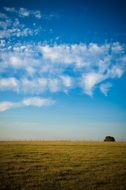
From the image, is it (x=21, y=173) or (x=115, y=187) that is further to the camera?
(x=21, y=173)

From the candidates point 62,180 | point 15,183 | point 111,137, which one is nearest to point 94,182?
point 62,180

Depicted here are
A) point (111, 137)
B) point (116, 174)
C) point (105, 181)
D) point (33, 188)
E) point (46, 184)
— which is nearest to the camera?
point (33, 188)

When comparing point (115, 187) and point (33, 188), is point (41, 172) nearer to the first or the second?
point (33, 188)

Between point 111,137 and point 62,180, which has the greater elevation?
point 111,137

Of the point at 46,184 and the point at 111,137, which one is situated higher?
the point at 111,137

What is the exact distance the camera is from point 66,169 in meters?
23.1

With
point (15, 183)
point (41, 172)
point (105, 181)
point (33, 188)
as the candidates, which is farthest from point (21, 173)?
point (105, 181)

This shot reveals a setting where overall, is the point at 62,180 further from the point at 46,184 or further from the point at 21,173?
the point at 21,173

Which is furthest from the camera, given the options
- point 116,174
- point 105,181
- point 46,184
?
point 116,174

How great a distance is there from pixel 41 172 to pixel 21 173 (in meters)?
1.56

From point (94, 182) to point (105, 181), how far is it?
902 mm

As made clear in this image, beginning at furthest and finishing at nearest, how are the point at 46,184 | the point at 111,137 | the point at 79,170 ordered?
the point at 111,137
the point at 79,170
the point at 46,184

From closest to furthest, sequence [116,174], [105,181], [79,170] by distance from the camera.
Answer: [105,181]
[116,174]
[79,170]

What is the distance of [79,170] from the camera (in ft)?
74.5
